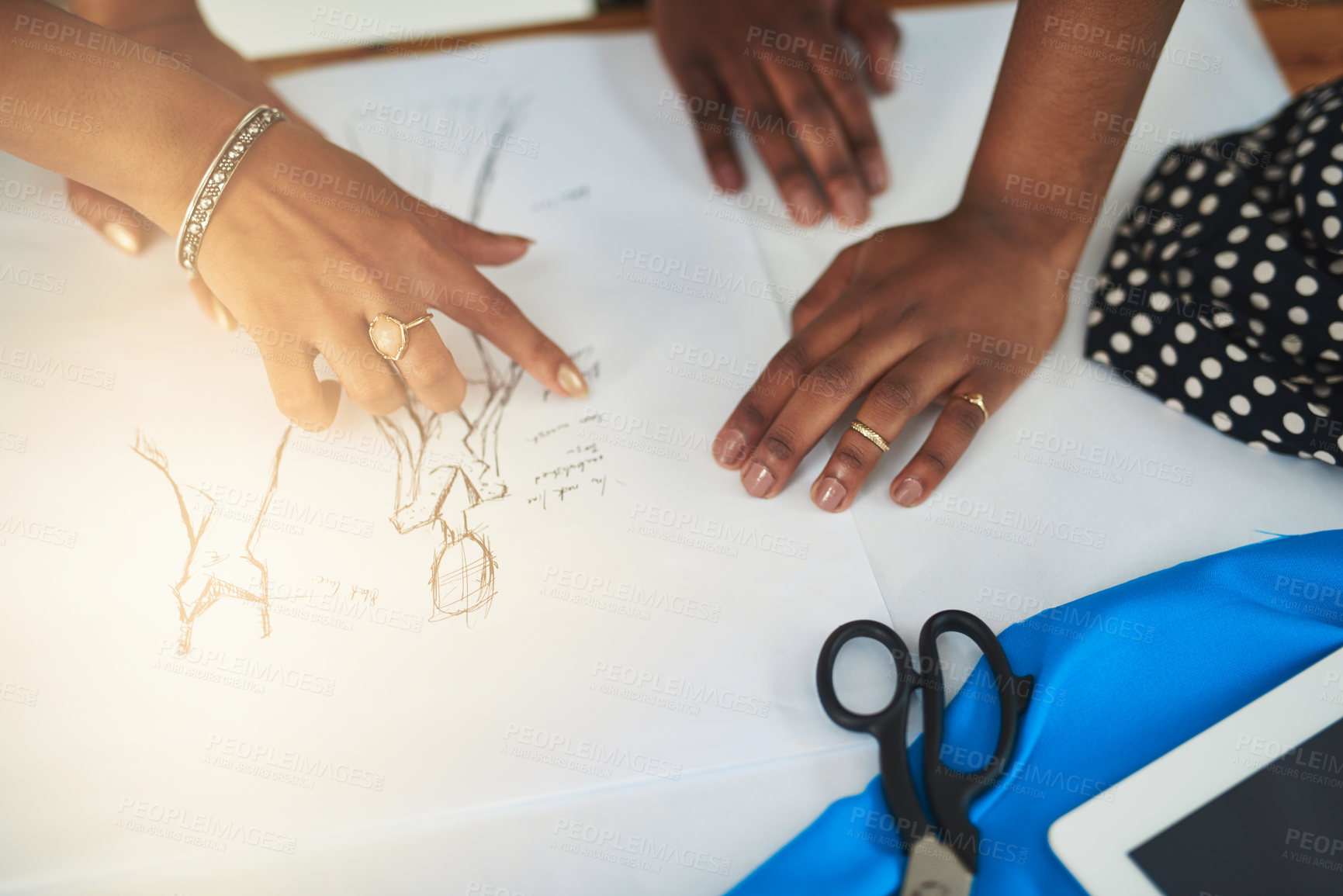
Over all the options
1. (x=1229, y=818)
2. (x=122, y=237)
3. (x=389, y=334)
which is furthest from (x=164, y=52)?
(x=1229, y=818)

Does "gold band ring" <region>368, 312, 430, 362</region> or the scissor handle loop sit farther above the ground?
"gold band ring" <region>368, 312, 430, 362</region>

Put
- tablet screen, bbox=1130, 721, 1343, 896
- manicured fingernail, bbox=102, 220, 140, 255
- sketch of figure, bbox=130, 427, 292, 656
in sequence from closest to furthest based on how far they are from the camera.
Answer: tablet screen, bbox=1130, 721, 1343, 896 → sketch of figure, bbox=130, 427, 292, 656 → manicured fingernail, bbox=102, 220, 140, 255

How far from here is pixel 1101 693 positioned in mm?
471

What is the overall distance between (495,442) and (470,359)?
8 cm

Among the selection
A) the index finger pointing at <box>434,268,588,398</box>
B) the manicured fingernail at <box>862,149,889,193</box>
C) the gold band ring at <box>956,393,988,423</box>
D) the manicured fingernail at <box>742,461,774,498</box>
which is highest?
the manicured fingernail at <box>862,149,889,193</box>

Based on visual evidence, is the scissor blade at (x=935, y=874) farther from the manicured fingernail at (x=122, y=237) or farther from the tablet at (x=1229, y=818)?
the manicured fingernail at (x=122, y=237)

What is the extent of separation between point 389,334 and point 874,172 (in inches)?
17.6

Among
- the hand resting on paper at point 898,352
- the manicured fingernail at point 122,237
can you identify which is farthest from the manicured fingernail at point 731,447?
the manicured fingernail at point 122,237

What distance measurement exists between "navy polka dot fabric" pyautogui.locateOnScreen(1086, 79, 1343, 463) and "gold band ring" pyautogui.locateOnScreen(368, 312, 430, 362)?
1.65 ft

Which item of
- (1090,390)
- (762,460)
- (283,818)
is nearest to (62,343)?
(283,818)

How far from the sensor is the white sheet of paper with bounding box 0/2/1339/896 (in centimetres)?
45

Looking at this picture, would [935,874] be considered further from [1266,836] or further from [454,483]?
[454,483]

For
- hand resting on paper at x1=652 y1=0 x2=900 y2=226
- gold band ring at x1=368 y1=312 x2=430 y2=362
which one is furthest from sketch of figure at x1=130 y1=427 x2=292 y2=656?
hand resting on paper at x1=652 y1=0 x2=900 y2=226

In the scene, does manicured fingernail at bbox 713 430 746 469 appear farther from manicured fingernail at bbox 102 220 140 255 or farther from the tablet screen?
manicured fingernail at bbox 102 220 140 255
